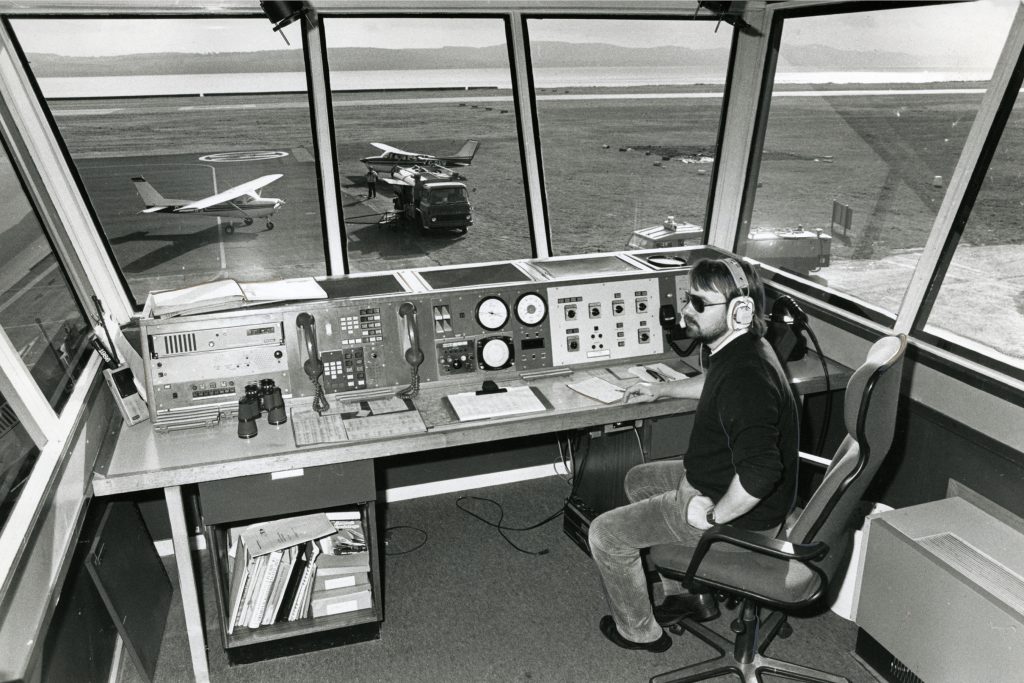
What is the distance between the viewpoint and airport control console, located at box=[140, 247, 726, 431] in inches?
102

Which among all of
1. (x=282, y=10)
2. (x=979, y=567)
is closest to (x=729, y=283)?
(x=979, y=567)

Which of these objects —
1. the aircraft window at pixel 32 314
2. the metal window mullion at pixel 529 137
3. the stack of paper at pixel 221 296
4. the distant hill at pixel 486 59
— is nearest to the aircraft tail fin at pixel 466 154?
the distant hill at pixel 486 59

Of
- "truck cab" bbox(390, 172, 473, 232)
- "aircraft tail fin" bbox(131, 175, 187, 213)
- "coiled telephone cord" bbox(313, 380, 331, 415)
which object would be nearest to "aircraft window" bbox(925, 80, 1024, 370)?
"coiled telephone cord" bbox(313, 380, 331, 415)

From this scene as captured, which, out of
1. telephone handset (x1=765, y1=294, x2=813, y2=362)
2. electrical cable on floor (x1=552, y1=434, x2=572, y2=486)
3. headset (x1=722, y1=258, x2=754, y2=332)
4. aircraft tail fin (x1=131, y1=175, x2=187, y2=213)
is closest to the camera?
headset (x1=722, y1=258, x2=754, y2=332)

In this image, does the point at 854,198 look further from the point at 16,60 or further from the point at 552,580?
the point at 16,60

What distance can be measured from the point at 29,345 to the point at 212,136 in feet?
52.5

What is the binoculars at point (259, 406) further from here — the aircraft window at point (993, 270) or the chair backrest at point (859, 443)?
the aircraft window at point (993, 270)

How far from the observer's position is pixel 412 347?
2.80 metres

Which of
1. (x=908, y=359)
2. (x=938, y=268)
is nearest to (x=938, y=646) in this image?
(x=908, y=359)

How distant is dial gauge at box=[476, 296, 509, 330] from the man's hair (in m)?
0.99

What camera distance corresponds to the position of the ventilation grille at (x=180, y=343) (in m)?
2.56

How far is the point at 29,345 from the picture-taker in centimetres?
237

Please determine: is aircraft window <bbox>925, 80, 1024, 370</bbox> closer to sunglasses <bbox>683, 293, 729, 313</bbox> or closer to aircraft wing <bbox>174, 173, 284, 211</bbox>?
sunglasses <bbox>683, 293, 729, 313</bbox>

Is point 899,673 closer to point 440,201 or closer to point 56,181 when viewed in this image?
point 440,201
